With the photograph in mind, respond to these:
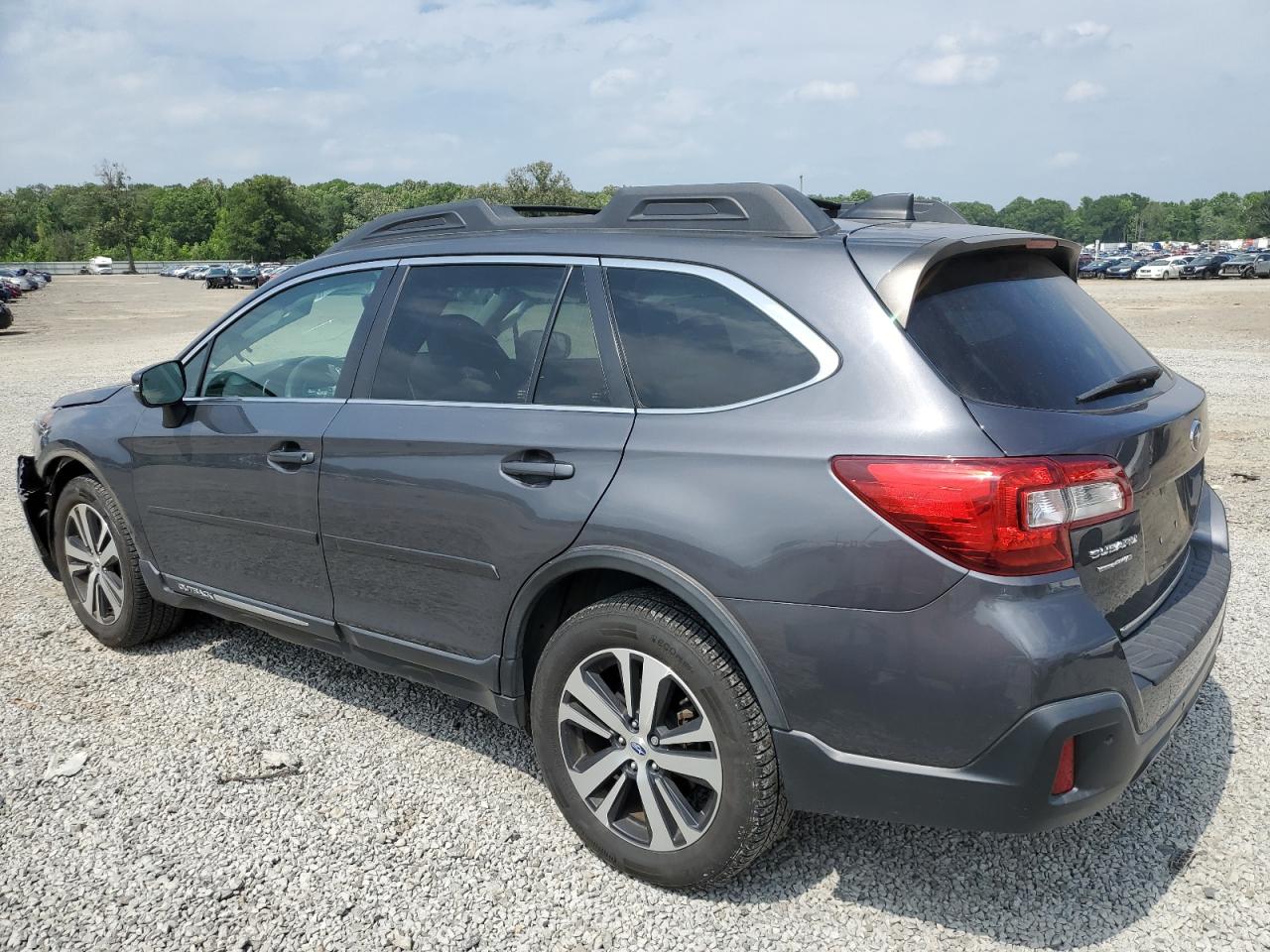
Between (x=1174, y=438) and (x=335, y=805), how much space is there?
2733 mm

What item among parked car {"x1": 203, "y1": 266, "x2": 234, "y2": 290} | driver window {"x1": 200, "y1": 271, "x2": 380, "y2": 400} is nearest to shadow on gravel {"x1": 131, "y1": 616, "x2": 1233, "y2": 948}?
driver window {"x1": 200, "y1": 271, "x2": 380, "y2": 400}

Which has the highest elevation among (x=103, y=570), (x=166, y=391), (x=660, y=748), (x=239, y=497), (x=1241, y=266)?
(x=166, y=391)

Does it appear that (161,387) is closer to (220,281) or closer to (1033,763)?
(1033,763)

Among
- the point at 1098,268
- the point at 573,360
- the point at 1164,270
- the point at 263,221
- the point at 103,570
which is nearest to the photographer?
the point at 573,360

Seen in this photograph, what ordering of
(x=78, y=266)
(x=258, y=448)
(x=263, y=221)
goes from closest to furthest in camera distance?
(x=258, y=448)
(x=78, y=266)
(x=263, y=221)

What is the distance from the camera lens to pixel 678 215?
A: 3.03 metres

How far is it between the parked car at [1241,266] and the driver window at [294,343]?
63943 millimetres

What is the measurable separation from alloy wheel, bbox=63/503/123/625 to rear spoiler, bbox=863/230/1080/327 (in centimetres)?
357

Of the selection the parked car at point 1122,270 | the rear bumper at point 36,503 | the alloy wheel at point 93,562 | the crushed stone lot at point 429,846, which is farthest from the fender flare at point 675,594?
the parked car at point 1122,270

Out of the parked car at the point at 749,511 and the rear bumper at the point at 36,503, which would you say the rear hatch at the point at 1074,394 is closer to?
the parked car at the point at 749,511

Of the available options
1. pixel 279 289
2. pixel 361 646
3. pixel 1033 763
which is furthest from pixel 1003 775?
pixel 279 289

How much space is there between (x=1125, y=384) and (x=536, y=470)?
5.31 feet

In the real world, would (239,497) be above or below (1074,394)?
below

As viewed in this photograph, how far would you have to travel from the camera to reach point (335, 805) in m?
3.31
